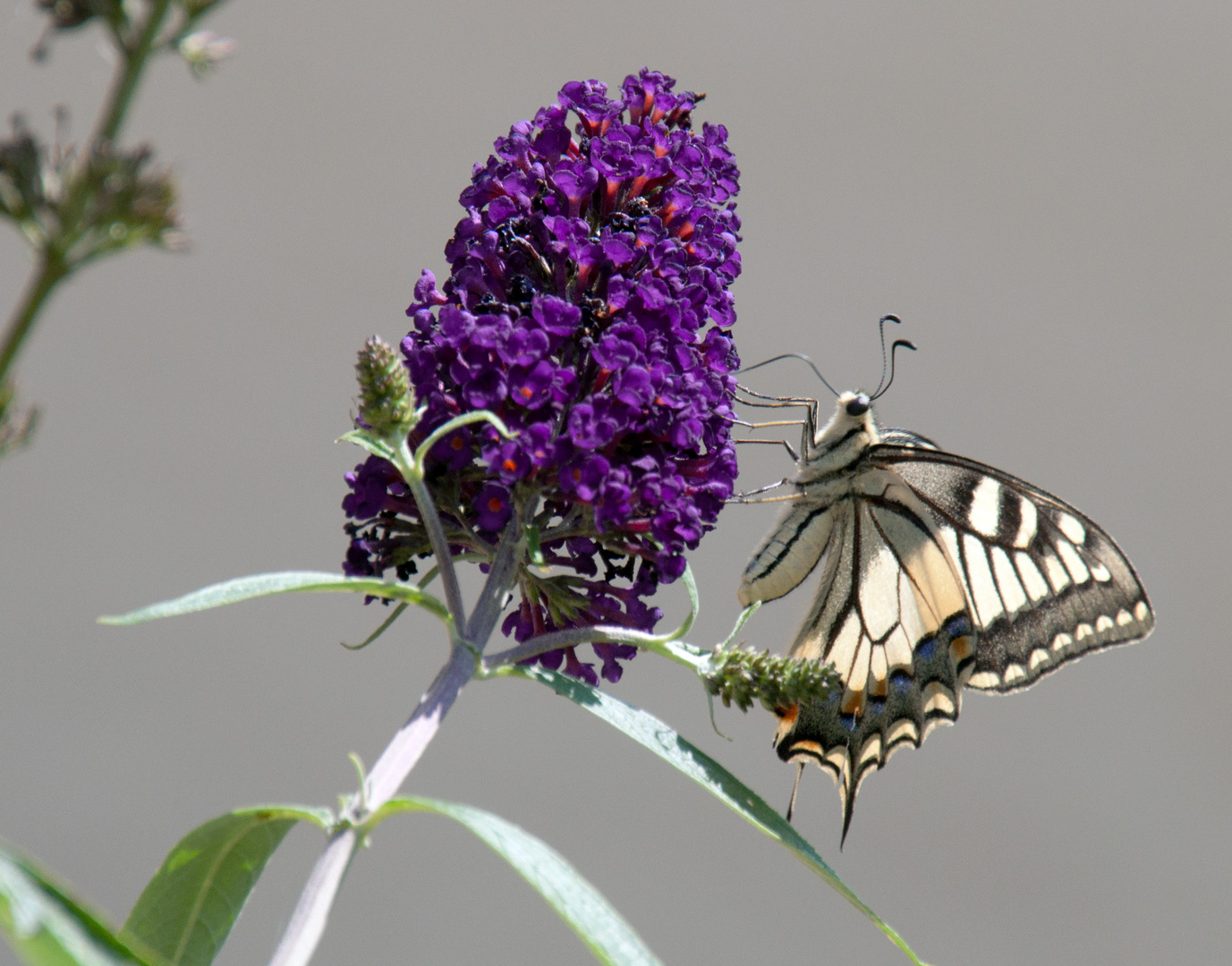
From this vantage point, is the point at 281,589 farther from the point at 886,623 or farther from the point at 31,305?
the point at 886,623

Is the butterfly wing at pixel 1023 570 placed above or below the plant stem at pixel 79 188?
above

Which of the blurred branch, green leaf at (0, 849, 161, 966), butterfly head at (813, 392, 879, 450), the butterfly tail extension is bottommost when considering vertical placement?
green leaf at (0, 849, 161, 966)

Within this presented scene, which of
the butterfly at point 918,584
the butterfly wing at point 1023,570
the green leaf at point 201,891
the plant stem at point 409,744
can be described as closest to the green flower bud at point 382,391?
the plant stem at point 409,744

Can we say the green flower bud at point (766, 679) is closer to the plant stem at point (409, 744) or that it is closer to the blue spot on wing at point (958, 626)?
the plant stem at point (409, 744)

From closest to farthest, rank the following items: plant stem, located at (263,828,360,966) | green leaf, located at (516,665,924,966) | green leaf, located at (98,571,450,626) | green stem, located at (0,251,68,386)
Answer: green stem, located at (0,251,68,386) → plant stem, located at (263,828,360,966) → green leaf, located at (98,571,450,626) → green leaf, located at (516,665,924,966)

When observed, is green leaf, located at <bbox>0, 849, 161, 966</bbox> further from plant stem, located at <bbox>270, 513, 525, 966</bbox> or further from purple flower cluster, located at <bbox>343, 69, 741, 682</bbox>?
purple flower cluster, located at <bbox>343, 69, 741, 682</bbox>

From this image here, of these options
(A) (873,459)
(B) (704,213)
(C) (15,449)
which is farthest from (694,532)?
(A) (873,459)

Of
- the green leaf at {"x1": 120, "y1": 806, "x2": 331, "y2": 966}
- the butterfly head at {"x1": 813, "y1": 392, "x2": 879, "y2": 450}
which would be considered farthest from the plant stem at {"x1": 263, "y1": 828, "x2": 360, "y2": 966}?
the butterfly head at {"x1": 813, "y1": 392, "x2": 879, "y2": 450}

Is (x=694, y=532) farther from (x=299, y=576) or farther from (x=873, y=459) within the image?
(x=873, y=459)
